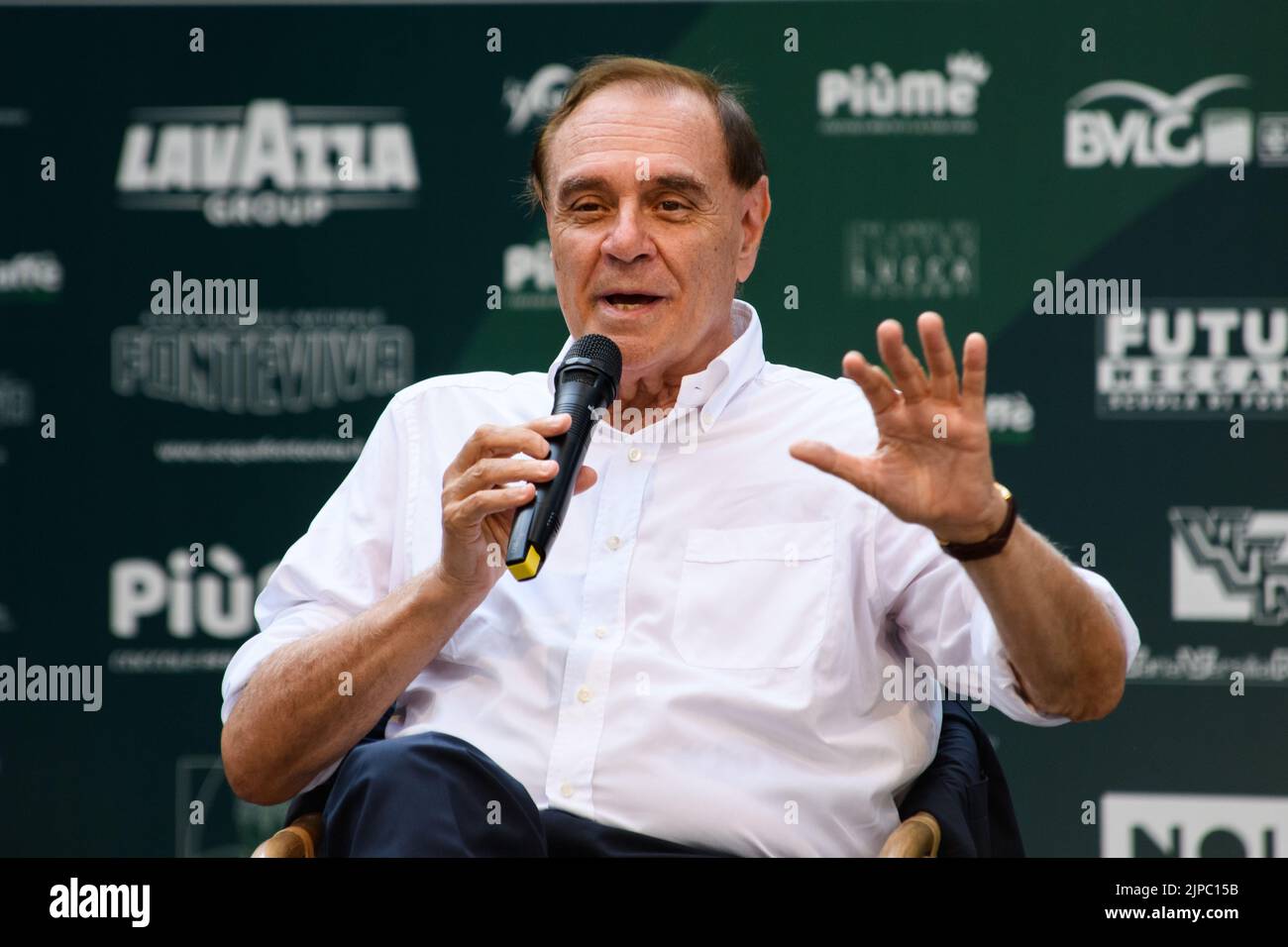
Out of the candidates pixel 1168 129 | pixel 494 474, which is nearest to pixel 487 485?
pixel 494 474

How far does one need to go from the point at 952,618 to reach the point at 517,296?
2.02 metres

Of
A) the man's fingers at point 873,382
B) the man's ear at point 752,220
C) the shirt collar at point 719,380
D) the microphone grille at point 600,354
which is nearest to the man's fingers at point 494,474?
the microphone grille at point 600,354

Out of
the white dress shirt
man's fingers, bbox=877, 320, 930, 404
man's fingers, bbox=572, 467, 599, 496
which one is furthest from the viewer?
the white dress shirt

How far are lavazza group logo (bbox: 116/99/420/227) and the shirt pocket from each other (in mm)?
1991

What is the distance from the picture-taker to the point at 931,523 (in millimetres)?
1745

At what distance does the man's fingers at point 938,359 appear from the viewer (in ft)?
5.38

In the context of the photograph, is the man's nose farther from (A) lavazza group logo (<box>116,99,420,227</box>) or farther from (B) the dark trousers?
(A) lavazza group logo (<box>116,99,420,227</box>)

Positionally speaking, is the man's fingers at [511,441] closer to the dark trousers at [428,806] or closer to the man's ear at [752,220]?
the dark trousers at [428,806]

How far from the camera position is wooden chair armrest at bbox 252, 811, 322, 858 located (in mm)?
1811

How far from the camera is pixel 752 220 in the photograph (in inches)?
97.3

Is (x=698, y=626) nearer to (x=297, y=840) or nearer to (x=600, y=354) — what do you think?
(x=600, y=354)
